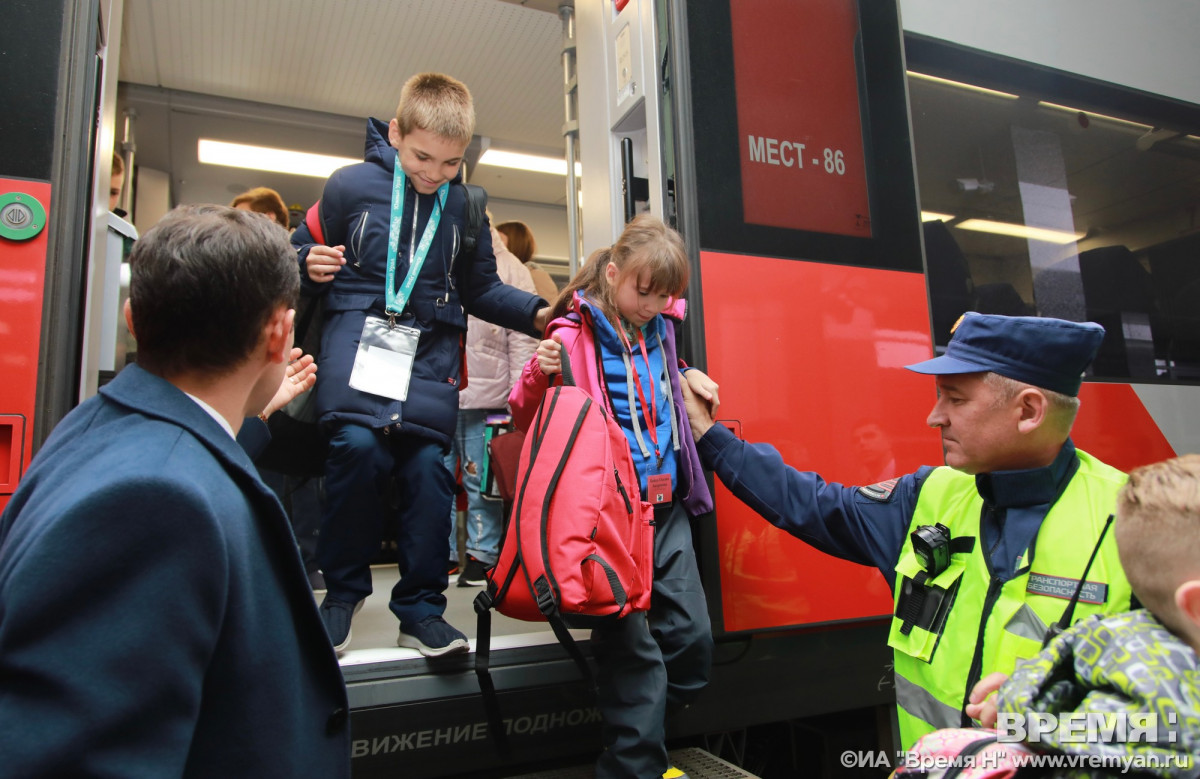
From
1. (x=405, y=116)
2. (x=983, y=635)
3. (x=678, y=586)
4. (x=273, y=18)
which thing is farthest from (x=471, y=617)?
(x=273, y=18)

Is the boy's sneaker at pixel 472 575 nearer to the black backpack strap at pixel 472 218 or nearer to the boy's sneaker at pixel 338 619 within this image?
the boy's sneaker at pixel 338 619

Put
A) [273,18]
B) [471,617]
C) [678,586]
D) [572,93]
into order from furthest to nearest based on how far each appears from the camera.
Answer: [273,18] < [572,93] < [471,617] < [678,586]

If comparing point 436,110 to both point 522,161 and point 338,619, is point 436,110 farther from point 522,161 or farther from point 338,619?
point 522,161

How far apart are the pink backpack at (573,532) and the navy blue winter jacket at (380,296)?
0.38m

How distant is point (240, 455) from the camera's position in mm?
949

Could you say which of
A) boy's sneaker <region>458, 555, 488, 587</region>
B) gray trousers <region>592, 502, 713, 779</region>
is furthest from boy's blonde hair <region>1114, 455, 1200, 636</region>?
boy's sneaker <region>458, 555, 488, 587</region>

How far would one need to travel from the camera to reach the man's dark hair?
0.92 meters

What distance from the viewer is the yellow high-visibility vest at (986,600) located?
1.20 metres

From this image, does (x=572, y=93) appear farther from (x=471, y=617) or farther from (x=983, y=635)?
(x=983, y=635)

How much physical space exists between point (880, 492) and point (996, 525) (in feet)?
1.13

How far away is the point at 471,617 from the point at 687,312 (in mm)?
1231

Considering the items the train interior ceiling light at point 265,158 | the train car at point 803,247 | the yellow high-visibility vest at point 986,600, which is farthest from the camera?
the train interior ceiling light at point 265,158

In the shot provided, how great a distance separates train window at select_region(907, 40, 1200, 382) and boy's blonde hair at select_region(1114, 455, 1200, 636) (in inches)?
67.4

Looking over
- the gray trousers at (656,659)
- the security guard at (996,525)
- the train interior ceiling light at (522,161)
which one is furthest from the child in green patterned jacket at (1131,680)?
the train interior ceiling light at (522,161)
